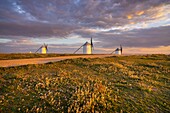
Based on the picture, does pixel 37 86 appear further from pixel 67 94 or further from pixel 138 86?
pixel 138 86

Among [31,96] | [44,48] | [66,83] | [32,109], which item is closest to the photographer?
[32,109]

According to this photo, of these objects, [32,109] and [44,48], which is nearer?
[32,109]

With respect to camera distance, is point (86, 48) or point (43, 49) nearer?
point (86, 48)

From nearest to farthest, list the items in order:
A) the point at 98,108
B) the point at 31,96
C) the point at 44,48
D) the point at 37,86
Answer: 1. the point at 98,108
2. the point at 31,96
3. the point at 37,86
4. the point at 44,48

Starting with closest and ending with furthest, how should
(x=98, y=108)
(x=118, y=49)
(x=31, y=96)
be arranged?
(x=98, y=108) < (x=31, y=96) < (x=118, y=49)

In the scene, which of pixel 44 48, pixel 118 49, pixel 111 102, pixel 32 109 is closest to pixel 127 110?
pixel 111 102

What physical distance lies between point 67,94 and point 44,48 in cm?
Answer: 9158

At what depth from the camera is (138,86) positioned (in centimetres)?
1545

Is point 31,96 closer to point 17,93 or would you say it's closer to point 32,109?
point 17,93

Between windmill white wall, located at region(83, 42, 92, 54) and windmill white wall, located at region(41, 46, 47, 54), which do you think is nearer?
windmill white wall, located at region(83, 42, 92, 54)

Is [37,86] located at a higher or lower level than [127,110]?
higher

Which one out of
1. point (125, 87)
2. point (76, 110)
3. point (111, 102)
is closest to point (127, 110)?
point (111, 102)

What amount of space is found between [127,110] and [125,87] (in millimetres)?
4183

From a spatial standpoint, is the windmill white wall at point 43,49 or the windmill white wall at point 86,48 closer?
the windmill white wall at point 86,48
